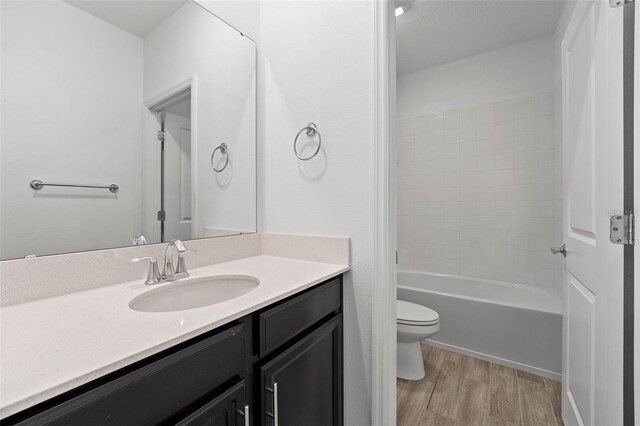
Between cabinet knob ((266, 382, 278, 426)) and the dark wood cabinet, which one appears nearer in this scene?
the dark wood cabinet

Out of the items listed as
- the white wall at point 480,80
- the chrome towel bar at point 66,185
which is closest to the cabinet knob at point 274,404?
the chrome towel bar at point 66,185

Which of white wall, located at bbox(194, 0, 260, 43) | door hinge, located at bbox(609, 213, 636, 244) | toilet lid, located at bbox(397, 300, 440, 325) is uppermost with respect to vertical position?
white wall, located at bbox(194, 0, 260, 43)

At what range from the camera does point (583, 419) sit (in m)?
1.16

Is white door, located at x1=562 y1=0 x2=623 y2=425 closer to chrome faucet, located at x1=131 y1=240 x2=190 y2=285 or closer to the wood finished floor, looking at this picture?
the wood finished floor

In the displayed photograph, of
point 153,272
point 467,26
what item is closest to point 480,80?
point 467,26

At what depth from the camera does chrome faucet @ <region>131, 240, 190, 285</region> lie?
3.29 ft

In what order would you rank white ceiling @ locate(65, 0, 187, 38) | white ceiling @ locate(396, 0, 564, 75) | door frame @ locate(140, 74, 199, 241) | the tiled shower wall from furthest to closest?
the tiled shower wall → white ceiling @ locate(396, 0, 564, 75) → door frame @ locate(140, 74, 199, 241) → white ceiling @ locate(65, 0, 187, 38)

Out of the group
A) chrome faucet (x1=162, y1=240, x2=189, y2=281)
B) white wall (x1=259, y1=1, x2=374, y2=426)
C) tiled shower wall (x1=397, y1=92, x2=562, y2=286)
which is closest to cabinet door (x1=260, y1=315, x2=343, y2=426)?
white wall (x1=259, y1=1, x2=374, y2=426)

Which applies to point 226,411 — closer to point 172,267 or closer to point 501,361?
point 172,267

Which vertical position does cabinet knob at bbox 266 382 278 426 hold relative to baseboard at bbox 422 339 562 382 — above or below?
above

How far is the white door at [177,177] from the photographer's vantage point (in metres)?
1.19

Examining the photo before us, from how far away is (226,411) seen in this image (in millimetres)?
702

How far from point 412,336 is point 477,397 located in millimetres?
469

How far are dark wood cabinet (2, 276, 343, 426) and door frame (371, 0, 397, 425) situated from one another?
0.16 meters
